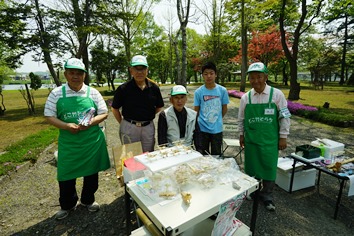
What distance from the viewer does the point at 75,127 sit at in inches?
90.2

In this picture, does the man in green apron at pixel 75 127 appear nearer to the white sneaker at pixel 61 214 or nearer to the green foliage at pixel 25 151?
the white sneaker at pixel 61 214

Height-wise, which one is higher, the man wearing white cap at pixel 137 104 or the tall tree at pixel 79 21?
the tall tree at pixel 79 21

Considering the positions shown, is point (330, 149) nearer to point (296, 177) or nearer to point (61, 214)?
point (296, 177)

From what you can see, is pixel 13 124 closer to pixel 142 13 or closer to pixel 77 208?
pixel 77 208

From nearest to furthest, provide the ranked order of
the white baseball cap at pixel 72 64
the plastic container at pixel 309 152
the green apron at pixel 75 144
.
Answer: the white baseball cap at pixel 72 64
the green apron at pixel 75 144
the plastic container at pixel 309 152

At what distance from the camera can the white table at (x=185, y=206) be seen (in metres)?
1.30

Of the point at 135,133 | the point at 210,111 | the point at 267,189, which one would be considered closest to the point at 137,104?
the point at 135,133

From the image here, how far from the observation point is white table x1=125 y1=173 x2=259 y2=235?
4.27 feet

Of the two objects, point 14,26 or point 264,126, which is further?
point 14,26

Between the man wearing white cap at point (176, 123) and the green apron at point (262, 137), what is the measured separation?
842 mm

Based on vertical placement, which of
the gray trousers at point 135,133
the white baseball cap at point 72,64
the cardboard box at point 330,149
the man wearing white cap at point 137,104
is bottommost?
the cardboard box at point 330,149

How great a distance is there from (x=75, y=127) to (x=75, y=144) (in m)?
0.26

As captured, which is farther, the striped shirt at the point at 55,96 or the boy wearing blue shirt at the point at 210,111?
the boy wearing blue shirt at the point at 210,111

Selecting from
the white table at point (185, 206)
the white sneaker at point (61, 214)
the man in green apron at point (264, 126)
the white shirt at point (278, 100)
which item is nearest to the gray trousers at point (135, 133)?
the white table at point (185, 206)
